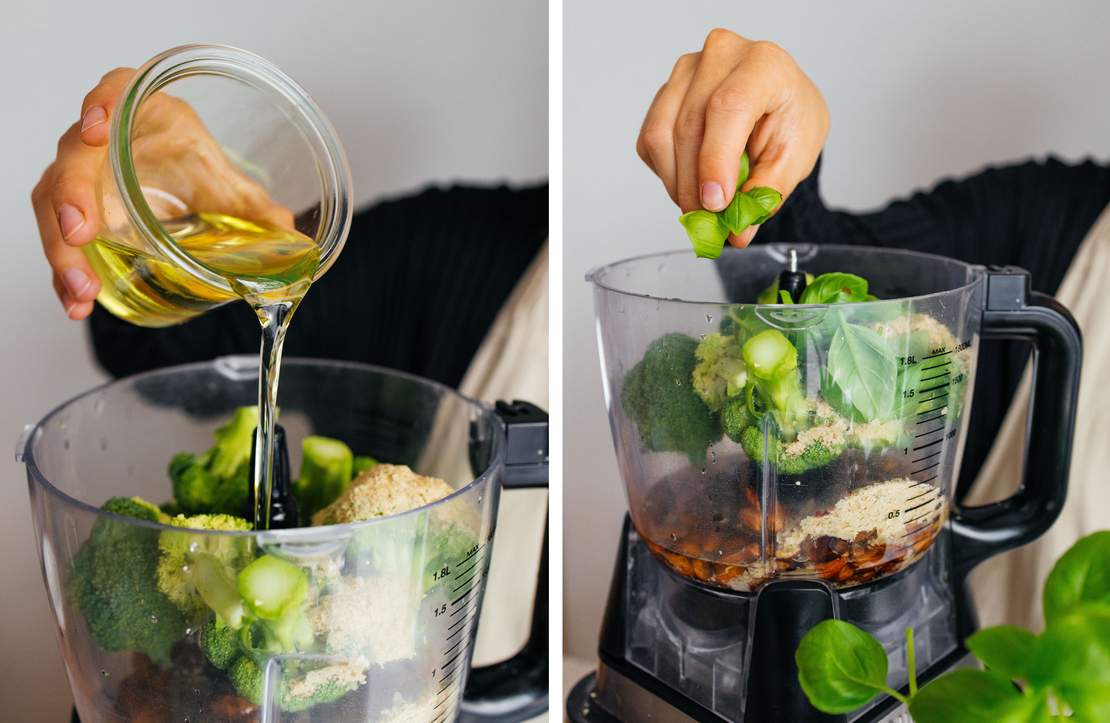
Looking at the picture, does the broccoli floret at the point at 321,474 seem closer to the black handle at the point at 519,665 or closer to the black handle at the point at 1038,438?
the black handle at the point at 519,665

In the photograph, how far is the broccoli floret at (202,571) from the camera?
35cm

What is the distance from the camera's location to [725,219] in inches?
16.7

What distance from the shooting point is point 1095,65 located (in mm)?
794

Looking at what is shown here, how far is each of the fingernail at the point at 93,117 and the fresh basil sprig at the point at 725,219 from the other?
0.93ft

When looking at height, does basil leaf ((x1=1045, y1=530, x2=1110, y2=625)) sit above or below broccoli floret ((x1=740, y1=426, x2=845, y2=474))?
below

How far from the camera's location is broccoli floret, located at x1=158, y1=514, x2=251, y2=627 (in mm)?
345

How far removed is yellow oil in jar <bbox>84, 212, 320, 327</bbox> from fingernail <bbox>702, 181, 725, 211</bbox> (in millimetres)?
181

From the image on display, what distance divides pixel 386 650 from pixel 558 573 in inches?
3.0

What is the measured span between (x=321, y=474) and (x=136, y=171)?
179 mm

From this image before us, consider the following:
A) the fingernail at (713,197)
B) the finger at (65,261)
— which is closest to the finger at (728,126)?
the fingernail at (713,197)

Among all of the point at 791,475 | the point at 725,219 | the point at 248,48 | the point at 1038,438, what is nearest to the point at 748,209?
the point at 725,219

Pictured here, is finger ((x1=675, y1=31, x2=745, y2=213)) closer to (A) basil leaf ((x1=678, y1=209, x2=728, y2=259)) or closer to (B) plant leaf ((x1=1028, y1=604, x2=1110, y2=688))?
(A) basil leaf ((x1=678, y1=209, x2=728, y2=259))

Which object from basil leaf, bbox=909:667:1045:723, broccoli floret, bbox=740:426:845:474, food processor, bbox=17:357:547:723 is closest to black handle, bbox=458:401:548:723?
food processor, bbox=17:357:547:723

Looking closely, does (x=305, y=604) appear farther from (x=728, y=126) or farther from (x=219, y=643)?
(x=728, y=126)
